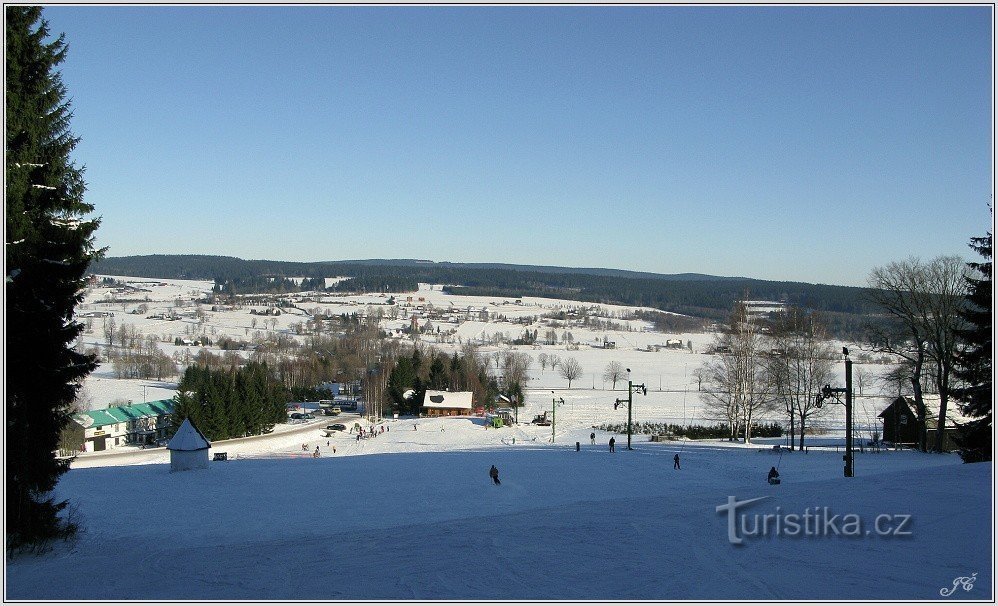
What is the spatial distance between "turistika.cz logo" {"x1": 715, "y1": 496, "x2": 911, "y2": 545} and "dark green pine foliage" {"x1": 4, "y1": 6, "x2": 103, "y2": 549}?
12.6 m

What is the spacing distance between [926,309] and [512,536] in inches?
788

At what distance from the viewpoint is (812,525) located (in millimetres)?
12961

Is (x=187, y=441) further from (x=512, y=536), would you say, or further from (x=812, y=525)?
(x=812, y=525)

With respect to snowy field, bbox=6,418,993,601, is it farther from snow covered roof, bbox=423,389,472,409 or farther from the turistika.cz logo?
snow covered roof, bbox=423,389,472,409

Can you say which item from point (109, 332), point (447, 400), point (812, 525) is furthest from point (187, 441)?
point (109, 332)

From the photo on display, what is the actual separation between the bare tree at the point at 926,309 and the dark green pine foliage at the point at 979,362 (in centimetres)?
352

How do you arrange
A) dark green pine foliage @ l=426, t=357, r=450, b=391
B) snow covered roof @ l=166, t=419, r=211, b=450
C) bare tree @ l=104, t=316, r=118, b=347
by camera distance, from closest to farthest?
snow covered roof @ l=166, t=419, r=211, b=450
dark green pine foliage @ l=426, t=357, r=450, b=391
bare tree @ l=104, t=316, r=118, b=347

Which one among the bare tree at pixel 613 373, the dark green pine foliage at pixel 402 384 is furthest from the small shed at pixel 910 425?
the bare tree at pixel 613 373

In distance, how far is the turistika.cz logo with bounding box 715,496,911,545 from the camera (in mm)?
12336

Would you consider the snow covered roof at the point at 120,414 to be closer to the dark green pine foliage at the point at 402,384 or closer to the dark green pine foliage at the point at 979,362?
the dark green pine foliage at the point at 402,384

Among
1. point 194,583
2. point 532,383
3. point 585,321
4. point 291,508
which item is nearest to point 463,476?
point 291,508

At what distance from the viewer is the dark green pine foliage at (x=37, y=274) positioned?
12219mm

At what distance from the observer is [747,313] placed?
108 ft

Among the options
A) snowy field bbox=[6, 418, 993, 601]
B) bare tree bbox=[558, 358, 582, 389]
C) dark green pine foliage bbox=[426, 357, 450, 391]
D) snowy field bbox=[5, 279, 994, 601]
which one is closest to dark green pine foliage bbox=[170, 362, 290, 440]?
snowy field bbox=[5, 279, 994, 601]
